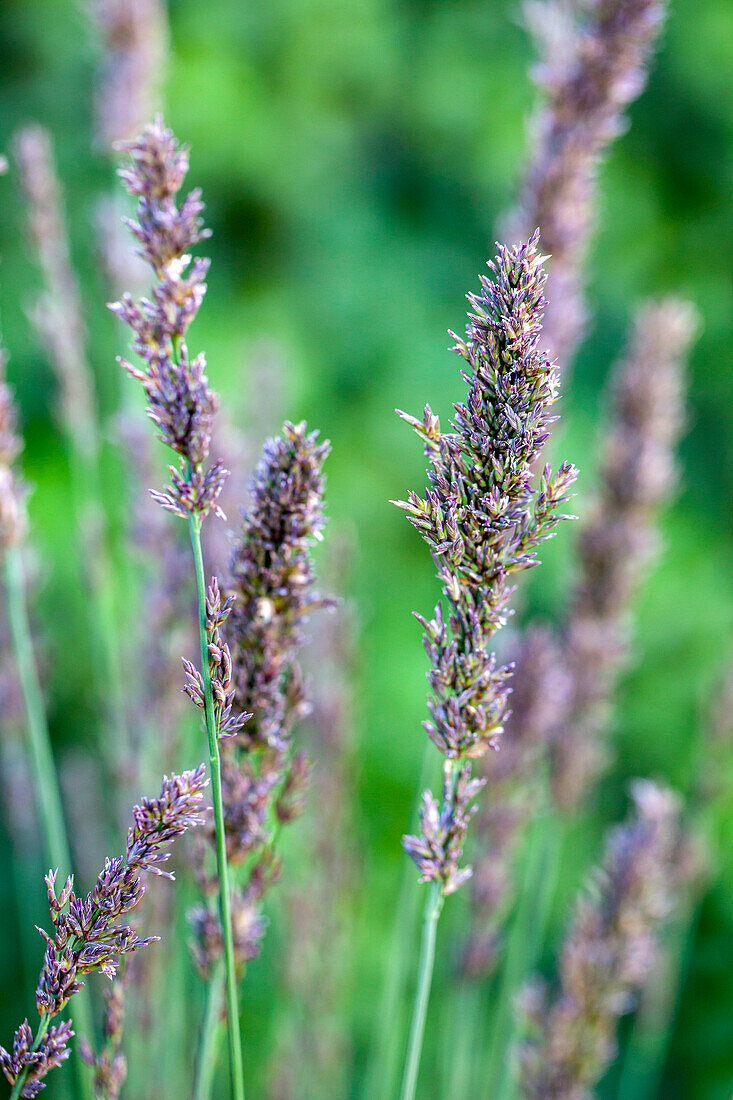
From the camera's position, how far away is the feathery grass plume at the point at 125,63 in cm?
74

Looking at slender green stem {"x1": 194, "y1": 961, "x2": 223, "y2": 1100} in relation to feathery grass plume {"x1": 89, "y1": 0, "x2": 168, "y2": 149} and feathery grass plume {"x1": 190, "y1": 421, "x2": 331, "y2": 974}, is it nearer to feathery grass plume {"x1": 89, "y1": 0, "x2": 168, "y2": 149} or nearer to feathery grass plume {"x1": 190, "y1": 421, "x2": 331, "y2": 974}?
feathery grass plume {"x1": 190, "y1": 421, "x2": 331, "y2": 974}

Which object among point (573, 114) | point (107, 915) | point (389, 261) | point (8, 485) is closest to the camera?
point (107, 915)

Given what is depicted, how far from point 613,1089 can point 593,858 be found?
14.8 inches

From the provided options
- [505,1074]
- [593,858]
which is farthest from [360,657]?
[593,858]

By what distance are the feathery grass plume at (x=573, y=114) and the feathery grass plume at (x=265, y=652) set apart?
10.9 inches

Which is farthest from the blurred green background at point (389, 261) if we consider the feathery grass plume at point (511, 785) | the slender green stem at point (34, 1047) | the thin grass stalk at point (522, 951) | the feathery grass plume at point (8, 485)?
the slender green stem at point (34, 1047)

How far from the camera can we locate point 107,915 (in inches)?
11.4

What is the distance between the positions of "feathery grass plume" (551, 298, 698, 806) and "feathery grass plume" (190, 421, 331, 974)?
0.34 m

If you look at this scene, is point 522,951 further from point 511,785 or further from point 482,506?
point 482,506

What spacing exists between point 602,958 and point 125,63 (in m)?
0.71

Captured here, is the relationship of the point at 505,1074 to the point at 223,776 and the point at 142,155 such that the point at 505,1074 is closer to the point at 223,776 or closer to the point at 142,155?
the point at 223,776

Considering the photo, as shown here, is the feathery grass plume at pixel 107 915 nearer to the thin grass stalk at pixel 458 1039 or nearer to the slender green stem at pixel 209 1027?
the slender green stem at pixel 209 1027

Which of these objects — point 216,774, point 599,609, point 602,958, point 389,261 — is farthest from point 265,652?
point 389,261

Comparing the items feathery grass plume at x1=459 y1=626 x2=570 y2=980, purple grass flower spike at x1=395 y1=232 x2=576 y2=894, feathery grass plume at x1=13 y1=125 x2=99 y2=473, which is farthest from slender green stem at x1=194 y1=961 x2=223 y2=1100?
feathery grass plume at x1=13 y1=125 x2=99 y2=473
